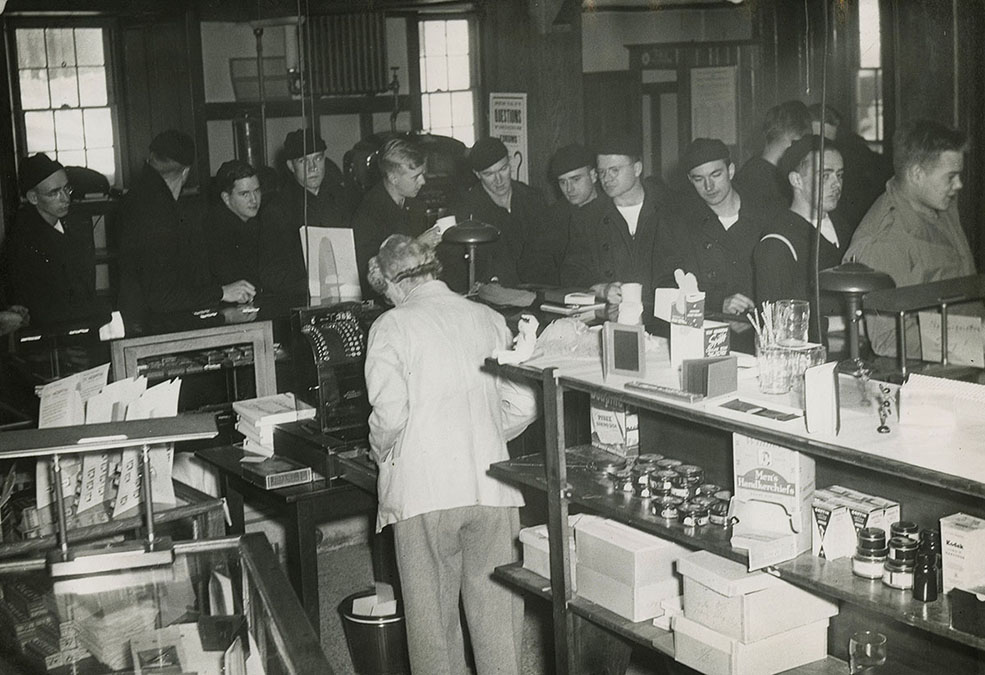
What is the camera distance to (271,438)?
4.92m

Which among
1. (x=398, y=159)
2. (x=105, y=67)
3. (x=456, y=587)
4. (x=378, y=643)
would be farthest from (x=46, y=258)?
(x=456, y=587)

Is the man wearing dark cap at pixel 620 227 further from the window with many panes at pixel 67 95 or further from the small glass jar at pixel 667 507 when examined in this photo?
the window with many panes at pixel 67 95

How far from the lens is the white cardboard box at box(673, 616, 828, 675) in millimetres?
3018

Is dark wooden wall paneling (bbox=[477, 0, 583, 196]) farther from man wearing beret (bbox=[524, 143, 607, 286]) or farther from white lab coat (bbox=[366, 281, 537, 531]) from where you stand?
white lab coat (bbox=[366, 281, 537, 531])

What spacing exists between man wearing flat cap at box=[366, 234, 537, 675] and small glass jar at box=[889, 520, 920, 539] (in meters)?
1.47

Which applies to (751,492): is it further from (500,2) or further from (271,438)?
(500,2)

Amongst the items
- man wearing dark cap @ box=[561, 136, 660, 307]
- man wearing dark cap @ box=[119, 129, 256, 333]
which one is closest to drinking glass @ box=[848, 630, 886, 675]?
man wearing dark cap @ box=[561, 136, 660, 307]

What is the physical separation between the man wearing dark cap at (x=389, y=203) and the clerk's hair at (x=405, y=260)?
101 inches

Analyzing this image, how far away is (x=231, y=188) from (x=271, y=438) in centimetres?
262

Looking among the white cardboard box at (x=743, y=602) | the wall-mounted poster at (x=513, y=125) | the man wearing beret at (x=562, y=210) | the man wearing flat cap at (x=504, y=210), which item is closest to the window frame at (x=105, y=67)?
the wall-mounted poster at (x=513, y=125)

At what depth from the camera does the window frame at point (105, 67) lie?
9.35 m

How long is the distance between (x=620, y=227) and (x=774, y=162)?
37.2 inches

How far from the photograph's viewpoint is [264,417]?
4902 mm

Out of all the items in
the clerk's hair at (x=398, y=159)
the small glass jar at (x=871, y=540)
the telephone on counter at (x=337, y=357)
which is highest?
the clerk's hair at (x=398, y=159)
